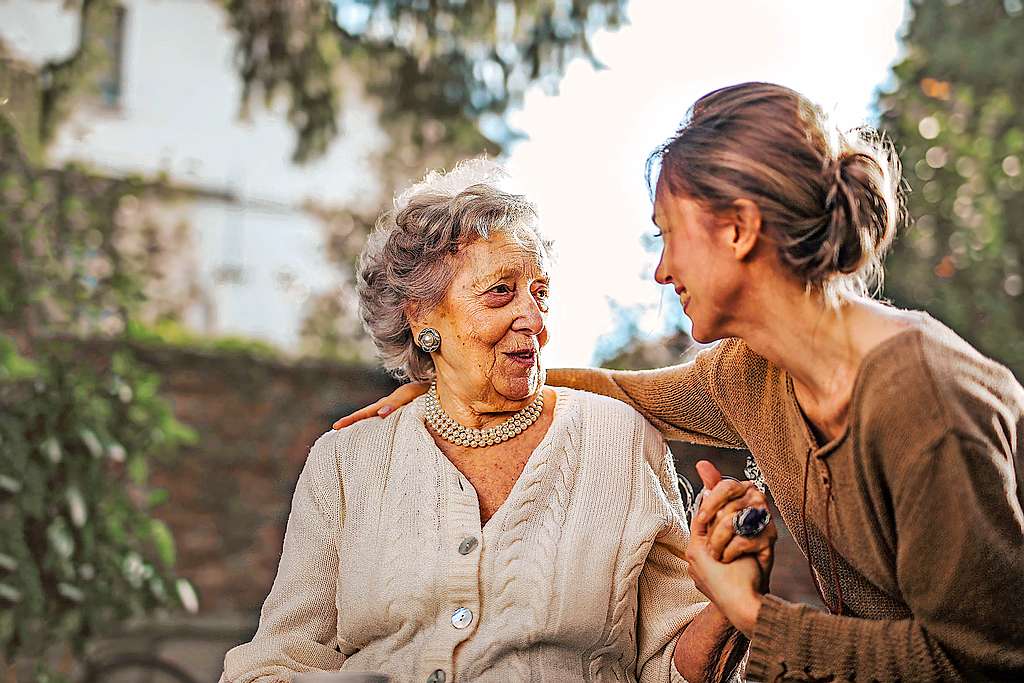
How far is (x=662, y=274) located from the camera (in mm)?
2105

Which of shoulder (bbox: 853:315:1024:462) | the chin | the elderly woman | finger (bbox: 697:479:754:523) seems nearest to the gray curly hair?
the elderly woman

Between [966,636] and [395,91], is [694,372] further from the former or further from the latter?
[395,91]

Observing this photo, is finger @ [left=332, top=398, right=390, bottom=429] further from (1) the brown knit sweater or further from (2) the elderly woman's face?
(1) the brown knit sweater

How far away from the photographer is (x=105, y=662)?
5.84 metres

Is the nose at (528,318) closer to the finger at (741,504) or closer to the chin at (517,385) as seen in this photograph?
the chin at (517,385)

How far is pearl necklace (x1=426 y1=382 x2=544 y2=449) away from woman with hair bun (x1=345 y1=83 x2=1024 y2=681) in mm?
561

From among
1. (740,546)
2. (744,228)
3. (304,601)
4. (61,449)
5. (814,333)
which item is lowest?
(61,449)

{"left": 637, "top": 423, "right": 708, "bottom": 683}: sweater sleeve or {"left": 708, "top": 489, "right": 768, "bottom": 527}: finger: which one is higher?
{"left": 708, "top": 489, "right": 768, "bottom": 527}: finger

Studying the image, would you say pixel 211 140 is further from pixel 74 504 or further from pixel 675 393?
pixel 675 393

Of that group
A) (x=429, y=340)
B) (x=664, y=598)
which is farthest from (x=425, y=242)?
(x=664, y=598)

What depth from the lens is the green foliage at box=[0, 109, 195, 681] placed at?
4598mm

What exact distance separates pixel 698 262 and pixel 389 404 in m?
0.98

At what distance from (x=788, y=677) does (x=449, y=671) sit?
68 centimetres

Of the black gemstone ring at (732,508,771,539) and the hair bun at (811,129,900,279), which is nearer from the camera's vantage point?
the hair bun at (811,129,900,279)
